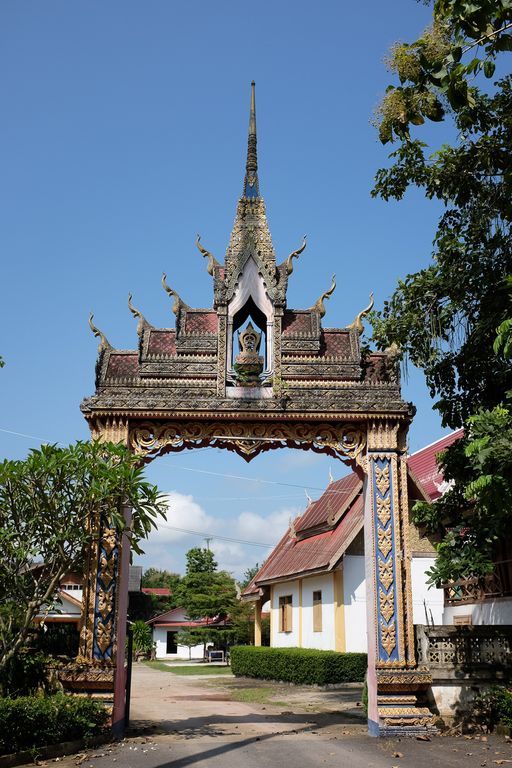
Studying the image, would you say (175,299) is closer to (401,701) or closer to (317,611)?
(401,701)

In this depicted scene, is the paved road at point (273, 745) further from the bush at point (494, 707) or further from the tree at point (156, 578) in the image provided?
the tree at point (156, 578)

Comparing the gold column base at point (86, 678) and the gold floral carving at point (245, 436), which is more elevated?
the gold floral carving at point (245, 436)

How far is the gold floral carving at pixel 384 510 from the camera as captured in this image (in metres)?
11.4

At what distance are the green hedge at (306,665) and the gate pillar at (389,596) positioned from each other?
414 inches

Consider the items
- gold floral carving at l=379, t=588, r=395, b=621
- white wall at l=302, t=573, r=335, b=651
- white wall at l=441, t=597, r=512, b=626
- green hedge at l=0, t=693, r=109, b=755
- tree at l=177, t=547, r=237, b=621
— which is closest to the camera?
green hedge at l=0, t=693, r=109, b=755

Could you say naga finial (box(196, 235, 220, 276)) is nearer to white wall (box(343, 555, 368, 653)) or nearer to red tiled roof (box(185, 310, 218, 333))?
red tiled roof (box(185, 310, 218, 333))

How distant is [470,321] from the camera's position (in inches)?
457

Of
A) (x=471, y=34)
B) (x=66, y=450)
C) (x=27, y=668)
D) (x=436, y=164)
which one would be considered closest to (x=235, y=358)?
(x=66, y=450)

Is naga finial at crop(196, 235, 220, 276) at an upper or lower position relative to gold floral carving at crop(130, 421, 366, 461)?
upper

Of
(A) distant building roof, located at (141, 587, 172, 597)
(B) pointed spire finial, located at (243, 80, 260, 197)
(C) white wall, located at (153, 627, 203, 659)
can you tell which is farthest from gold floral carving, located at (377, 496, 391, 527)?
(A) distant building roof, located at (141, 587, 172, 597)

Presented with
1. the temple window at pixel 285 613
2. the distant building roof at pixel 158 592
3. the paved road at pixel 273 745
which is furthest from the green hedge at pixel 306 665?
the distant building roof at pixel 158 592

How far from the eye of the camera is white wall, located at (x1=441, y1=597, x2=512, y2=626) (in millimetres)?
14578

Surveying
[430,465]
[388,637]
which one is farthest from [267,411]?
[430,465]

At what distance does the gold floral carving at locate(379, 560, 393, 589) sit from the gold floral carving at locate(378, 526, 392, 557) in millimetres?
140
